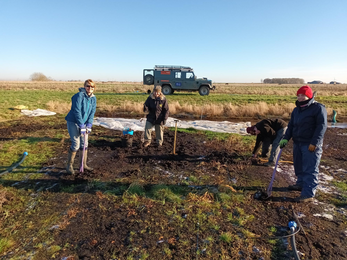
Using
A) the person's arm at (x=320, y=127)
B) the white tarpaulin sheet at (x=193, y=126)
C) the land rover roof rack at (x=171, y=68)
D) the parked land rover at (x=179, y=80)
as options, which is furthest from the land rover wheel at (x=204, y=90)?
the person's arm at (x=320, y=127)

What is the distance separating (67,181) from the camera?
14.4 ft

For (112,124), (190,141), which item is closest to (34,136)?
(112,124)

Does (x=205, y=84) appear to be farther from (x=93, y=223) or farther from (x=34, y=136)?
(x=93, y=223)

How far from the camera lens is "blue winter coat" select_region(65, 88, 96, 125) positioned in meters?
4.25

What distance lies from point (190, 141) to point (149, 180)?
10.2ft

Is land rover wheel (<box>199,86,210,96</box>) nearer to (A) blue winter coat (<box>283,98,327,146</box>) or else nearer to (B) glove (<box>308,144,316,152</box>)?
(A) blue winter coat (<box>283,98,327,146</box>)

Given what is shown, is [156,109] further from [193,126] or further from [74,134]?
[193,126]

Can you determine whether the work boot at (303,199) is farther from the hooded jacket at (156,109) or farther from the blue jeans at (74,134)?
the blue jeans at (74,134)

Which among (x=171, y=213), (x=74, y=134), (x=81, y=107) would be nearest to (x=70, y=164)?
(x=74, y=134)

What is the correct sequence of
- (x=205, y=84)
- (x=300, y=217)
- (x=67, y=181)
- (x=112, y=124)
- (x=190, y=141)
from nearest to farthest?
(x=300, y=217) < (x=67, y=181) < (x=190, y=141) < (x=112, y=124) < (x=205, y=84)

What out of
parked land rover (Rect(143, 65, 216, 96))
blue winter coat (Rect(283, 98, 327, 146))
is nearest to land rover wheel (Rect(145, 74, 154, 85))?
parked land rover (Rect(143, 65, 216, 96))

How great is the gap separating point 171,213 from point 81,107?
98.1 inches

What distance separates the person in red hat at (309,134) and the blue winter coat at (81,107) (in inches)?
141

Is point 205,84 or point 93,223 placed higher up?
point 205,84
